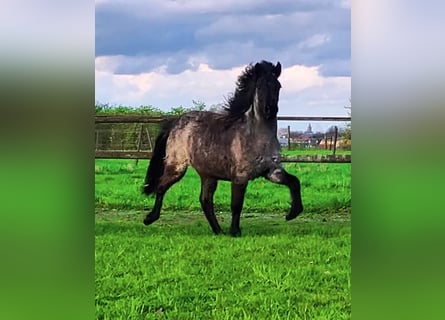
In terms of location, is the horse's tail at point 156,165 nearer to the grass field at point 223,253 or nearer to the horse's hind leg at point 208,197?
the grass field at point 223,253

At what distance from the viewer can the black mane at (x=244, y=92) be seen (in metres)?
3.18

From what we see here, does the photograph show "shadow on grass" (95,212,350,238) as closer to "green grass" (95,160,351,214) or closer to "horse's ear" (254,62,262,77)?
"green grass" (95,160,351,214)

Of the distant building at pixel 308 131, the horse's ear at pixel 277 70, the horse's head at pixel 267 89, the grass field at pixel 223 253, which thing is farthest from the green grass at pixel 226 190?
the horse's ear at pixel 277 70

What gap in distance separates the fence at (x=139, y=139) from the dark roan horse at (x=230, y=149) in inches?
1.8

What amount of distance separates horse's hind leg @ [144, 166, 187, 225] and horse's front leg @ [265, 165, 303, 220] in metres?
0.42

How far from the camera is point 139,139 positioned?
3.33 m

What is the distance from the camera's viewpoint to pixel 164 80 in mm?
3246

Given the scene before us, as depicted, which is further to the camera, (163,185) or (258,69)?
(163,185)

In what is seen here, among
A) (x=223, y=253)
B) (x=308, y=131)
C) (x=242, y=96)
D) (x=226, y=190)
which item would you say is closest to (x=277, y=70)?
(x=242, y=96)

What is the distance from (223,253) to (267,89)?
78 centimetres

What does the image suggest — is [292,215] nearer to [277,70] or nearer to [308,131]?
[308,131]
